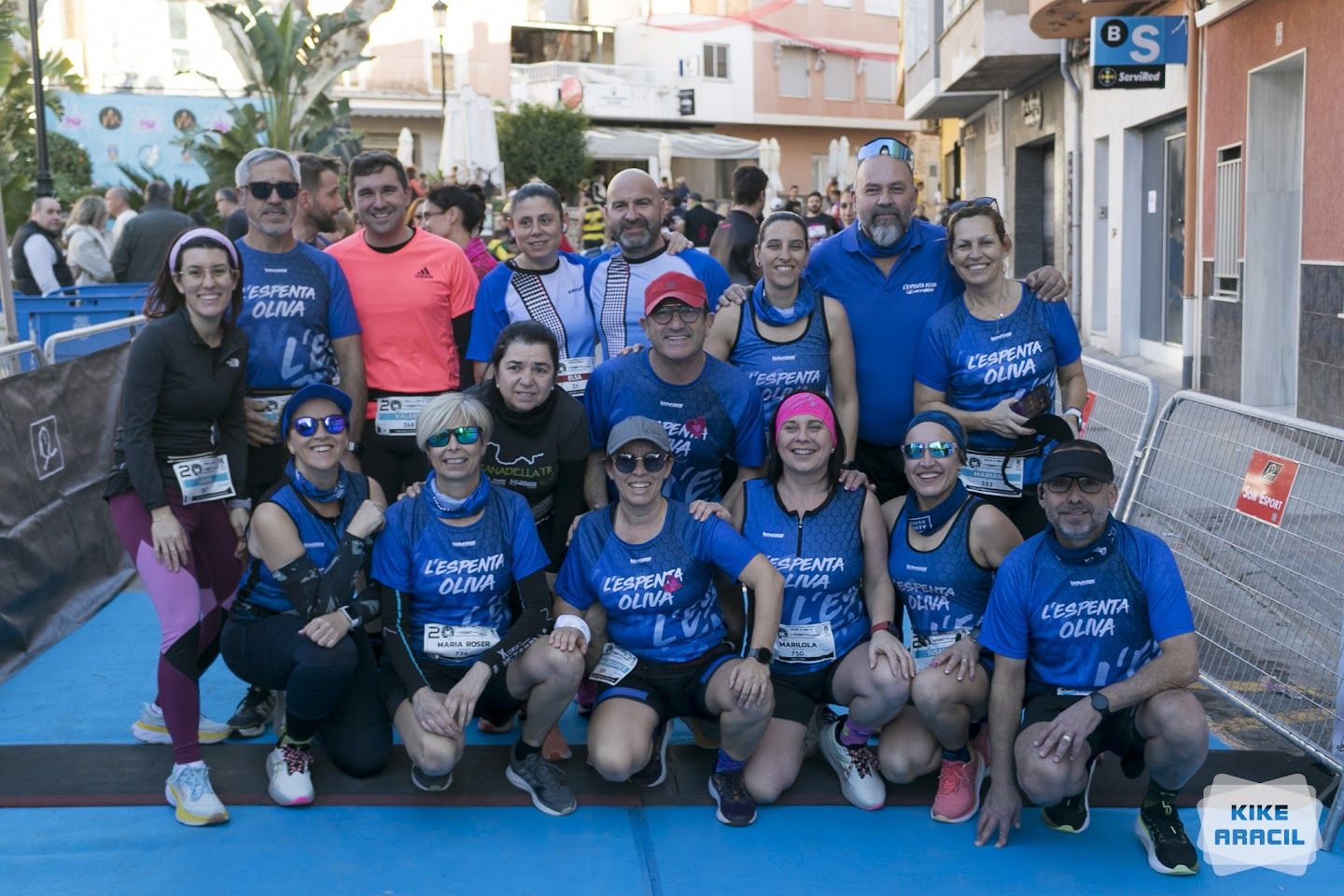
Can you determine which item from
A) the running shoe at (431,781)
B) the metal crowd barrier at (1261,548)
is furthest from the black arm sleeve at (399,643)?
the metal crowd barrier at (1261,548)

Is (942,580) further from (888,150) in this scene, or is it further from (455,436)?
(888,150)

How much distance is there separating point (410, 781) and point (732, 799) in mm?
1163

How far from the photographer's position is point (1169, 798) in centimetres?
407

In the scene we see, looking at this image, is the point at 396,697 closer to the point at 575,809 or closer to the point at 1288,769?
the point at 575,809

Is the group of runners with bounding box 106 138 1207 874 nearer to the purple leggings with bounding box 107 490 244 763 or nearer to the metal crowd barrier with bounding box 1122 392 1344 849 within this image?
the purple leggings with bounding box 107 490 244 763

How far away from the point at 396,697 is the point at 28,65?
79.2 ft

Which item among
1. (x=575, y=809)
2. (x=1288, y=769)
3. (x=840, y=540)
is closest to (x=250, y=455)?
(x=575, y=809)

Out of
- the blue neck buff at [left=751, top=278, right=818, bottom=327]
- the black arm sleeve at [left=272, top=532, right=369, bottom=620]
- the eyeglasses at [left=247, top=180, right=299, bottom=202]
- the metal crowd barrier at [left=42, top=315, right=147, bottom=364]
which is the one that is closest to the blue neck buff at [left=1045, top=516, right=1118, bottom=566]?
the blue neck buff at [left=751, top=278, right=818, bottom=327]

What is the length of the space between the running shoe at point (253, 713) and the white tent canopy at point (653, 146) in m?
43.7

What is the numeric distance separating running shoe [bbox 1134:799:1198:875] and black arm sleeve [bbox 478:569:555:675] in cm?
203

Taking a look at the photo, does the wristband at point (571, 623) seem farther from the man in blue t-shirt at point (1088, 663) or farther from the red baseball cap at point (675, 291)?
the man in blue t-shirt at point (1088, 663)

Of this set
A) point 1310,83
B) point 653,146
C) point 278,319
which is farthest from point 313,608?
point 653,146

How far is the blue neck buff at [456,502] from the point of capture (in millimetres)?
4484

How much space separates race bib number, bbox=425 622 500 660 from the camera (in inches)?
178
